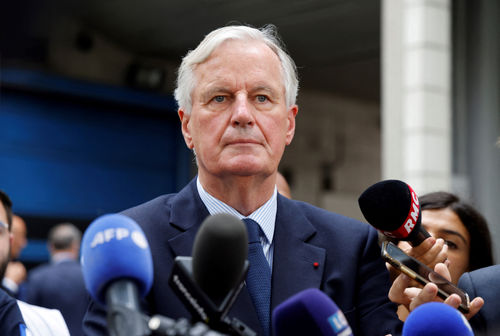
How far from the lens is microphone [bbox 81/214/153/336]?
1223 mm

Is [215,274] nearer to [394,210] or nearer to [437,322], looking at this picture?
[437,322]

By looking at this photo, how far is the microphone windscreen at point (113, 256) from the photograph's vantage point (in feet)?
4.22

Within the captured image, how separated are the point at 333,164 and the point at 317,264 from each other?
37.1 ft

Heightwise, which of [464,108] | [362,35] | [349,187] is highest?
[362,35]

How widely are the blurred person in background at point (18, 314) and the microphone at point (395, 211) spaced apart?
41.9 inches

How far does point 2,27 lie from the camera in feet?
30.7

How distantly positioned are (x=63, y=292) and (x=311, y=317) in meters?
5.10

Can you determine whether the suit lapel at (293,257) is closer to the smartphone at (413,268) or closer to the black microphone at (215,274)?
the smartphone at (413,268)

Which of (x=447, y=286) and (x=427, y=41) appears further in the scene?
(x=427, y=41)

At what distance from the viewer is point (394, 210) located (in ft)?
5.90

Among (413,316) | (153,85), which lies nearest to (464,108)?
(413,316)

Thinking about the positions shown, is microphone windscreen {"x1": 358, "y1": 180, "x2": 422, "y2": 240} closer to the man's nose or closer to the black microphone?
the man's nose

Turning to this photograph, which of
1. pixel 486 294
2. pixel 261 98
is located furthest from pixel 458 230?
pixel 261 98

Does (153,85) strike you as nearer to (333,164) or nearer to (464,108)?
(333,164)
